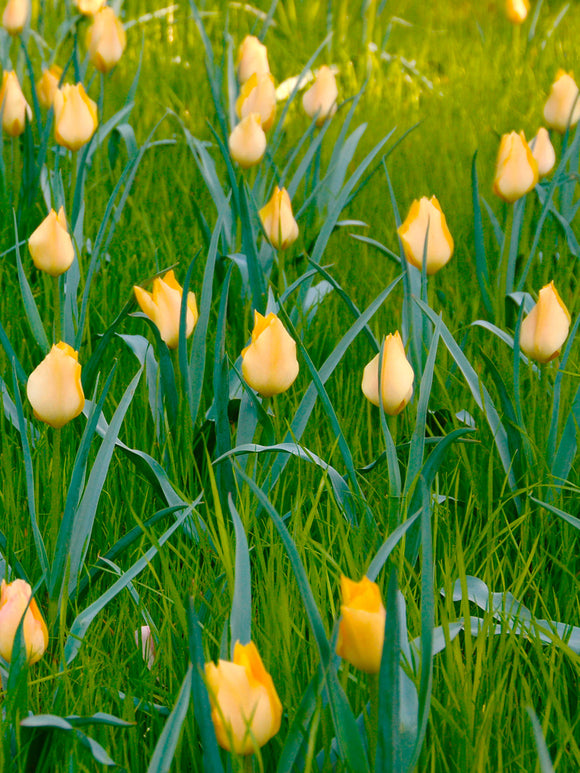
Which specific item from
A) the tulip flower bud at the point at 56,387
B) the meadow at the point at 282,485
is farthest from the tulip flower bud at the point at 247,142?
the tulip flower bud at the point at 56,387

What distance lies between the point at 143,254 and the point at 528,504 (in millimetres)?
849

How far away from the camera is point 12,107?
1.59 meters

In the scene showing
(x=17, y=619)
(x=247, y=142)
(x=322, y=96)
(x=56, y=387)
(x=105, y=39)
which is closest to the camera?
(x=17, y=619)

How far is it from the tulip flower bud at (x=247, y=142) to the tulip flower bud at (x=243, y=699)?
3.30 ft

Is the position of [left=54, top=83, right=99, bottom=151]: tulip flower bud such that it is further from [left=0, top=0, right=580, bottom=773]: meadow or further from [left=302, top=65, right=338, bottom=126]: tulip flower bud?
[left=302, top=65, right=338, bottom=126]: tulip flower bud

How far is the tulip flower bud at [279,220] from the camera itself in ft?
3.94

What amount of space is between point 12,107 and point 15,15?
426 millimetres

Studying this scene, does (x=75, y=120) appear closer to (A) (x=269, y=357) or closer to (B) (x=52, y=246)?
(B) (x=52, y=246)

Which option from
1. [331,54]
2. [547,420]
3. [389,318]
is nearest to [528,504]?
[547,420]

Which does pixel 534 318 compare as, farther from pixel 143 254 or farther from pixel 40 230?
pixel 143 254

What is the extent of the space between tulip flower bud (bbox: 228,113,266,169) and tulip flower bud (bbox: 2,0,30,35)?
2.64 feet

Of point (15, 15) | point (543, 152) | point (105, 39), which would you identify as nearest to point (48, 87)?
point (105, 39)

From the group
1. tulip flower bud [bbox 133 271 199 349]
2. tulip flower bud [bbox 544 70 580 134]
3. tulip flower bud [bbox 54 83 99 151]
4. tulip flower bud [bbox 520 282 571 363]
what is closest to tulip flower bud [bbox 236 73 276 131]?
tulip flower bud [bbox 54 83 99 151]

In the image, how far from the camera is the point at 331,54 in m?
2.82
